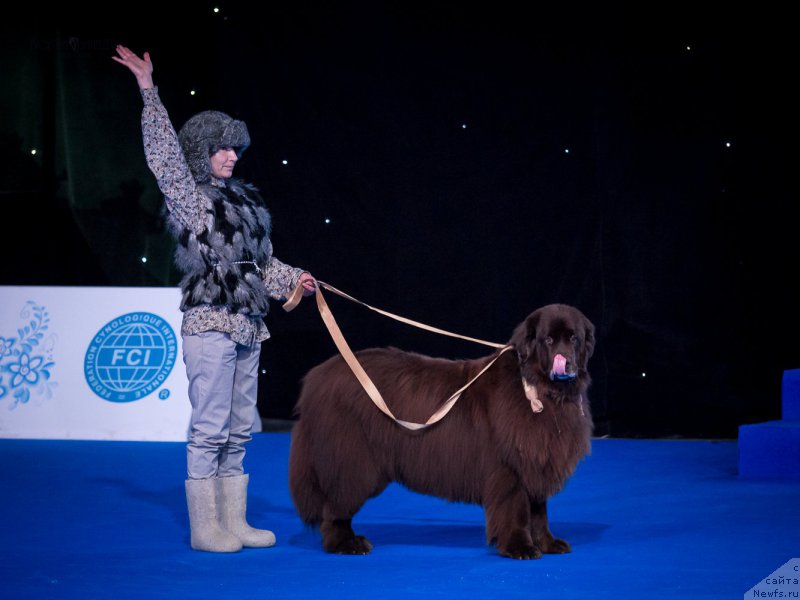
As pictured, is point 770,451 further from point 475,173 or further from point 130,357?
point 130,357

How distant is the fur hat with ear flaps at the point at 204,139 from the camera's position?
421cm

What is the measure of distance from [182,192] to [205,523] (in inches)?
50.0

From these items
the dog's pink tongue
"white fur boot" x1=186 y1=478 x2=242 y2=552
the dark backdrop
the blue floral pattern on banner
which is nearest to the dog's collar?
the dog's pink tongue

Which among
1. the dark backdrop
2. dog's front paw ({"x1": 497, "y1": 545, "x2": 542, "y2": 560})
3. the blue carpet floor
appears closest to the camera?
the blue carpet floor

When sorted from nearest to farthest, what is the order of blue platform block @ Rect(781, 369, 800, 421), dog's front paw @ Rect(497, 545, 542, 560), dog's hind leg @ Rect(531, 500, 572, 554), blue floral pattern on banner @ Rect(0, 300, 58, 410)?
dog's front paw @ Rect(497, 545, 542, 560) → dog's hind leg @ Rect(531, 500, 572, 554) → blue platform block @ Rect(781, 369, 800, 421) → blue floral pattern on banner @ Rect(0, 300, 58, 410)

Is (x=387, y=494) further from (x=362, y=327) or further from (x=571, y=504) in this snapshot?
(x=362, y=327)

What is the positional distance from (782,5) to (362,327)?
3.71 metres

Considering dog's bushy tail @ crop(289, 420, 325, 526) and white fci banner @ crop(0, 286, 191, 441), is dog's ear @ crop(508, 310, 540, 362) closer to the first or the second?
dog's bushy tail @ crop(289, 420, 325, 526)

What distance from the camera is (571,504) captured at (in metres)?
5.22

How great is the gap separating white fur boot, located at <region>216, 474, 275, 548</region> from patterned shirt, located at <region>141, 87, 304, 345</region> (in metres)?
0.57

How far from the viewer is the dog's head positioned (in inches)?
159

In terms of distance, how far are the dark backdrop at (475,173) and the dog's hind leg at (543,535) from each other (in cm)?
371

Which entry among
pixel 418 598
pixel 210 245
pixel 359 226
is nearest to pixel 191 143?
pixel 210 245

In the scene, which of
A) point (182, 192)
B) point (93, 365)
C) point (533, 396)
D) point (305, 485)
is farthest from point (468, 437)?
point (93, 365)
